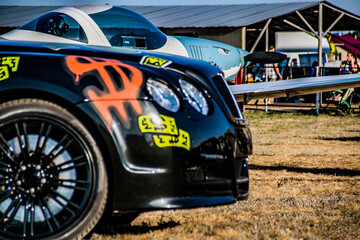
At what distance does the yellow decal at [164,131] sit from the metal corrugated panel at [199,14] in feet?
64.1

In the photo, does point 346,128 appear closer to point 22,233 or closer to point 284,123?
point 284,123

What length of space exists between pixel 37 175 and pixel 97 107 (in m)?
0.49

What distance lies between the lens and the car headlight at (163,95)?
2.63 m

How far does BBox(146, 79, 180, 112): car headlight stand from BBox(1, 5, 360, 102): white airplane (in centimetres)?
301

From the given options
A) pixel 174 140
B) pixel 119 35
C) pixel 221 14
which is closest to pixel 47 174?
pixel 174 140

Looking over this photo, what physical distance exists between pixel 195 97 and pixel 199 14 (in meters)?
23.2

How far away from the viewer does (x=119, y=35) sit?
670 cm

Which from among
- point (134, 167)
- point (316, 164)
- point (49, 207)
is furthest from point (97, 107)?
point (316, 164)

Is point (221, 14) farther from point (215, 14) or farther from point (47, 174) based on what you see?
point (47, 174)

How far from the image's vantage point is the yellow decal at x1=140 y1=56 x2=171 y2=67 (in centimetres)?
285

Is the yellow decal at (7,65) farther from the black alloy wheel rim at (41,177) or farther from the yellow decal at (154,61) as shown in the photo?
the yellow decal at (154,61)

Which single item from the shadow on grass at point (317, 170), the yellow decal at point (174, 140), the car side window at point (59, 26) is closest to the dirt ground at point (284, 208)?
the shadow on grass at point (317, 170)

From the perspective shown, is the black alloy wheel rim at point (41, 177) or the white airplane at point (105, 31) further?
the white airplane at point (105, 31)

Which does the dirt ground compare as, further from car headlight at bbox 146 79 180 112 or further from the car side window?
the car side window
